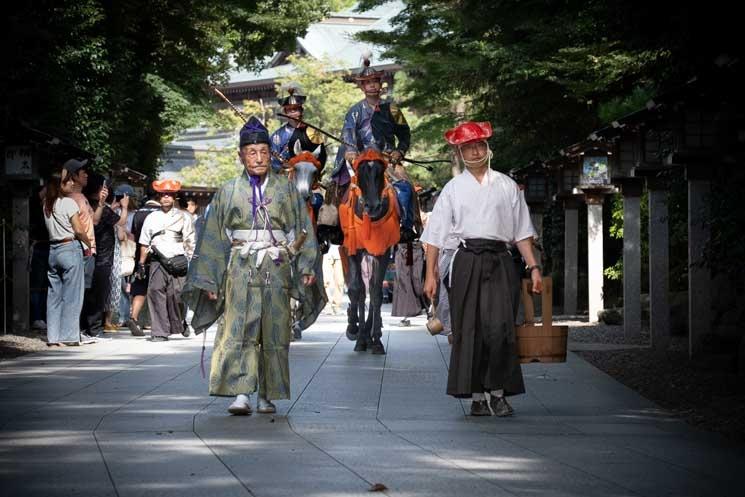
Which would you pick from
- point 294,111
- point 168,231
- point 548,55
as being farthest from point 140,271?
point 548,55

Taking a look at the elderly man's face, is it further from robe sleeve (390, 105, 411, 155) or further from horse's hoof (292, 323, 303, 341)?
robe sleeve (390, 105, 411, 155)

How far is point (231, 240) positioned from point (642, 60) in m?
9.35

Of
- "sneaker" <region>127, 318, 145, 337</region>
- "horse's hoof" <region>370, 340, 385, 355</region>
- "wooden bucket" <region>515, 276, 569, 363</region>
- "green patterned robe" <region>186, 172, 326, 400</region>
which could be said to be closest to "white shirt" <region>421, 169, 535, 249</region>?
"wooden bucket" <region>515, 276, 569, 363</region>

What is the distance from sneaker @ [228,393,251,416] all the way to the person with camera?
8995 millimetres

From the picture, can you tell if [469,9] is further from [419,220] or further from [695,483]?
[695,483]

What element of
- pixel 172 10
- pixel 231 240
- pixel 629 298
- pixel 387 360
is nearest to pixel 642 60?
pixel 629 298

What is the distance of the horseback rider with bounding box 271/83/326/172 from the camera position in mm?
19016

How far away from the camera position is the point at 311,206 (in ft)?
60.3

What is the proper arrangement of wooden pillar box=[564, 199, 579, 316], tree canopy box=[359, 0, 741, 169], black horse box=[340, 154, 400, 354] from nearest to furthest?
tree canopy box=[359, 0, 741, 169] < black horse box=[340, 154, 400, 354] < wooden pillar box=[564, 199, 579, 316]

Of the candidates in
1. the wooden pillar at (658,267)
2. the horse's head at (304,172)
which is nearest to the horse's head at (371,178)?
the horse's head at (304,172)

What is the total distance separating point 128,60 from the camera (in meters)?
30.2

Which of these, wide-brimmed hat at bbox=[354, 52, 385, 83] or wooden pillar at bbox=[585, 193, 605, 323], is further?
wooden pillar at bbox=[585, 193, 605, 323]

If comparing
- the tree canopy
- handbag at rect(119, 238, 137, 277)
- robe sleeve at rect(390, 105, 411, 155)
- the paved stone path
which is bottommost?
the paved stone path

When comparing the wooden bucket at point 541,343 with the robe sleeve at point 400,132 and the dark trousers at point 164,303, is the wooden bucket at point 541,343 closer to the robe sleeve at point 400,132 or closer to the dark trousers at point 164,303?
the robe sleeve at point 400,132
